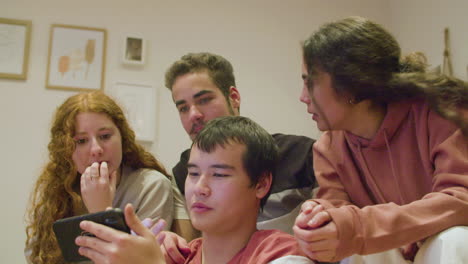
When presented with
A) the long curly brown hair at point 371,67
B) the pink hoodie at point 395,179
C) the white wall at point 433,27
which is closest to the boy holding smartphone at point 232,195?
the pink hoodie at point 395,179

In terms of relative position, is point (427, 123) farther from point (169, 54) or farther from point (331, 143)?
point (169, 54)

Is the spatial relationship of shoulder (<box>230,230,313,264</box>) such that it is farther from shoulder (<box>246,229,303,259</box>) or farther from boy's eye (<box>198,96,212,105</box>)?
boy's eye (<box>198,96,212,105</box>)

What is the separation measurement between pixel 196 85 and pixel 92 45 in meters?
1.03

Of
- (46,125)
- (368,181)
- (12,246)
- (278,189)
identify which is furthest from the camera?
(46,125)

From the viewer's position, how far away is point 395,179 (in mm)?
1019

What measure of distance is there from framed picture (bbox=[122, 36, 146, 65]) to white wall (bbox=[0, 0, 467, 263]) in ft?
0.14

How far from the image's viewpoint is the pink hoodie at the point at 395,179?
77 centimetres

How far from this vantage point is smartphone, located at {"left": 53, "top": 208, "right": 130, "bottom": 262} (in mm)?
760

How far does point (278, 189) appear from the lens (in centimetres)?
126

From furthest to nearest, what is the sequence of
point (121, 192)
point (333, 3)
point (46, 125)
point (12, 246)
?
point (333, 3) → point (46, 125) → point (12, 246) → point (121, 192)

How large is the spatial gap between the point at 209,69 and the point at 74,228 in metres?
0.86

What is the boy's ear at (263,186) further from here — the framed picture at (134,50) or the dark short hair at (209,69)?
the framed picture at (134,50)

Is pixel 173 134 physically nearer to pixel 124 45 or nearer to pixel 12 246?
pixel 124 45

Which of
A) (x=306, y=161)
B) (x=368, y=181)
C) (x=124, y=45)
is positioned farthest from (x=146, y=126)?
(x=368, y=181)
